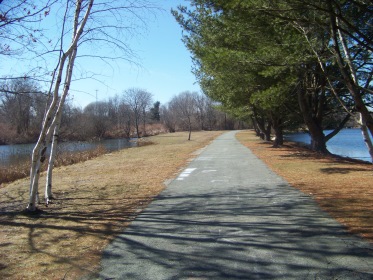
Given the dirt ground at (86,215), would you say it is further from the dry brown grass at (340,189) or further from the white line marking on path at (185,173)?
the white line marking on path at (185,173)

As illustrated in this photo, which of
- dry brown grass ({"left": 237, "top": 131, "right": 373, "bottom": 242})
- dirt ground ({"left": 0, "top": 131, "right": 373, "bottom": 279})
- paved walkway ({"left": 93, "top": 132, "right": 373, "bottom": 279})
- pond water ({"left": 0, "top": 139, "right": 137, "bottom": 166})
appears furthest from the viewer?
pond water ({"left": 0, "top": 139, "right": 137, "bottom": 166})

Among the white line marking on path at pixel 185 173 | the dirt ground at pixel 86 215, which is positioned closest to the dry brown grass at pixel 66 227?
the dirt ground at pixel 86 215

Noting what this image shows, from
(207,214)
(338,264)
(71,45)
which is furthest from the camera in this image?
(71,45)

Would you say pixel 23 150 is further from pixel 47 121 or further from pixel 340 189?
pixel 340 189

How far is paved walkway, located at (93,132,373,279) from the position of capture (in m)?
3.68

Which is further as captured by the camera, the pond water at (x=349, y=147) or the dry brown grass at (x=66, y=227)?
the pond water at (x=349, y=147)

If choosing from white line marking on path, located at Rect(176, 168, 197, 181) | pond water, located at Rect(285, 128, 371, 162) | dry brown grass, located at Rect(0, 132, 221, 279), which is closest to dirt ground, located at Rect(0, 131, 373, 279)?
dry brown grass, located at Rect(0, 132, 221, 279)

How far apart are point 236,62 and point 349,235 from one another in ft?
25.8

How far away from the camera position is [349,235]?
15.4 ft

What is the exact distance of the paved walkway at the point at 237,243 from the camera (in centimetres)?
368

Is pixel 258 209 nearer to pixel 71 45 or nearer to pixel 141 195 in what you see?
pixel 141 195

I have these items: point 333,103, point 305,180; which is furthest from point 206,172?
point 333,103

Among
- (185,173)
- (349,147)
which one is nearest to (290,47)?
(185,173)

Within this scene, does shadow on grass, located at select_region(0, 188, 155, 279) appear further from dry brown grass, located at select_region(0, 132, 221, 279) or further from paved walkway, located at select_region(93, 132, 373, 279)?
paved walkway, located at select_region(93, 132, 373, 279)
